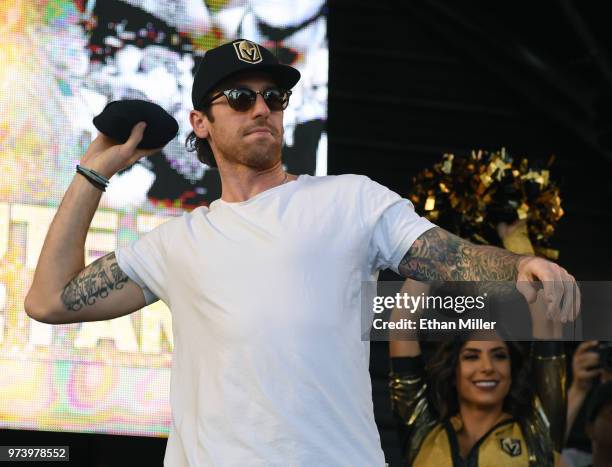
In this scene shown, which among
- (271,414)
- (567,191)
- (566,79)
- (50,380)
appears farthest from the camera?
(567,191)

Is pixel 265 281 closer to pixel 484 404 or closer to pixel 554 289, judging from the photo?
pixel 554 289

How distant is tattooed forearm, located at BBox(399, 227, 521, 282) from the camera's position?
2094 mm

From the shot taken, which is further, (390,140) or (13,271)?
(390,140)

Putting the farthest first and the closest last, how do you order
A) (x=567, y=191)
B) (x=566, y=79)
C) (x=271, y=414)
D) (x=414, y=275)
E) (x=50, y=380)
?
1. (x=567, y=191)
2. (x=566, y=79)
3. (x=50, y=380)
4. (x=414, y=275)
5. (x=271, y=414)

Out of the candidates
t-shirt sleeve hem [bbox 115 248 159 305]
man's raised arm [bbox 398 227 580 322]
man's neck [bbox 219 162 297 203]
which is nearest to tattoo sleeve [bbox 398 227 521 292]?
man's raised arm [bbox 398 227 580 322]

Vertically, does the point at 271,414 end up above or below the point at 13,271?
below

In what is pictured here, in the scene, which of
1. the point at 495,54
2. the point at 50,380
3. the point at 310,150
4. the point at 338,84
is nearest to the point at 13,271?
the point at 50,380

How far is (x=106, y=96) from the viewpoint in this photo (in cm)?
471

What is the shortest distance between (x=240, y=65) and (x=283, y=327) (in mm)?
669

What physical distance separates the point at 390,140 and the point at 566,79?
1.30 m

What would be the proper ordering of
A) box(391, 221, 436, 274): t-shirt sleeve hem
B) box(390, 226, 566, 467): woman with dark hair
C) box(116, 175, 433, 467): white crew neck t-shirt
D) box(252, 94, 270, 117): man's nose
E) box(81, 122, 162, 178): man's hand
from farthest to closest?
box(390, 226, 566, 467): woman with dark hair, box(81, 122, 162, 178): man's hand, box(252, 94, 270, 117): man's nose, box(391, 221, 436, 274): t-shirt sleeve hem, box(116, 175, 433, 467): white crew neck t-shirt

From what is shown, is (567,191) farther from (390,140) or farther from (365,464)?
(365,464)

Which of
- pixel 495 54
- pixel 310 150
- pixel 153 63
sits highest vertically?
pixel 495 54

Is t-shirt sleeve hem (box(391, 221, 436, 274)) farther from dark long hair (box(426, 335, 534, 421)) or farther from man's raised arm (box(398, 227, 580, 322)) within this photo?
dark long hair (box(426, 335, 534, 421))
